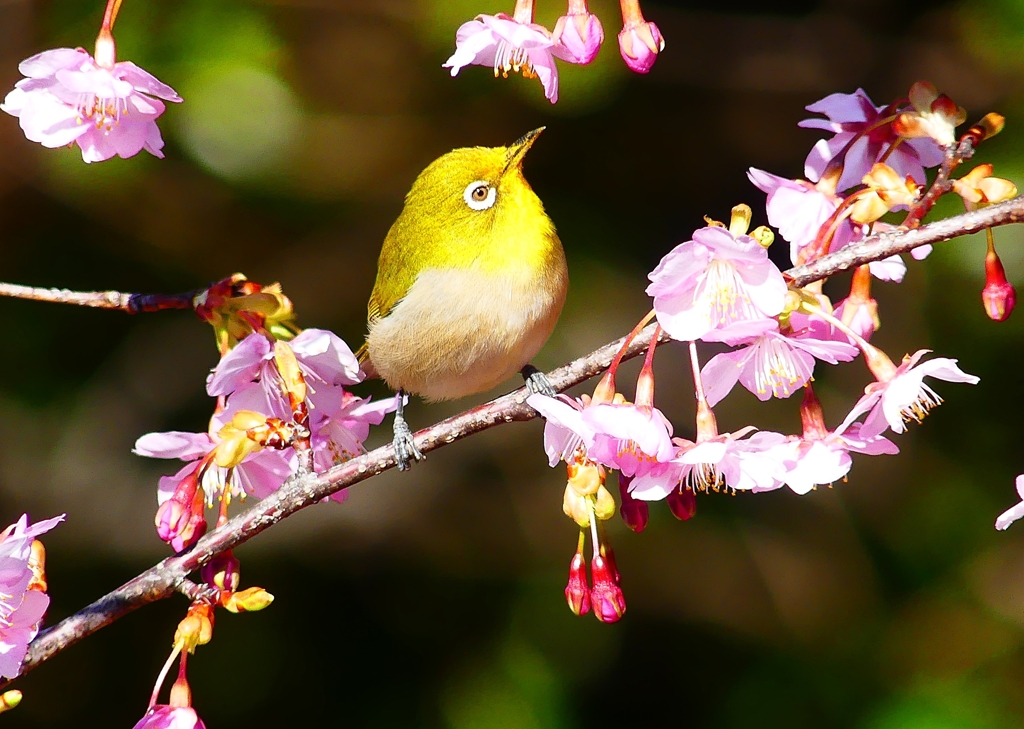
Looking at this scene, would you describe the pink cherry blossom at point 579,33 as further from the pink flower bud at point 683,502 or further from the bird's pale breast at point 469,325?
the bird's pale breast at point 469,325

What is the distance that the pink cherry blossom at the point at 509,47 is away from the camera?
1470 mm

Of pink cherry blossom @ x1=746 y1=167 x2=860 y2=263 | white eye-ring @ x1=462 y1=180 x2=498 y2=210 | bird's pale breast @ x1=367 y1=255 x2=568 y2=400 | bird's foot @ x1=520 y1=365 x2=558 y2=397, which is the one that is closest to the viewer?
pink cherry blossom @ x1=746 y1=167 x2=860 y2=263

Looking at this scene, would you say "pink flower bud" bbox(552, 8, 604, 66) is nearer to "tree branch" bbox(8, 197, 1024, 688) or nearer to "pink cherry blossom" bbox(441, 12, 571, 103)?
"pink cherry blossom" bbox(441, 12, 571, 103)

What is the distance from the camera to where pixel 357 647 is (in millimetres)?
3924

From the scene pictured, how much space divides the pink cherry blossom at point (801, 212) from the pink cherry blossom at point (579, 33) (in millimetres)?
309

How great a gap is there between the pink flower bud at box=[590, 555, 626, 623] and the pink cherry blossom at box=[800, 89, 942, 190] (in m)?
0.68

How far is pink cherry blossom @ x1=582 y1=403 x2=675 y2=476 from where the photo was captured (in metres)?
1.31

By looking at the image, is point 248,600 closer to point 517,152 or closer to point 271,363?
point 271,363

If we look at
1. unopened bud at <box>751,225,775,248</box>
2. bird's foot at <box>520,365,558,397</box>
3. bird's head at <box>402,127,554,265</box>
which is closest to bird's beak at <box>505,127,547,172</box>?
bird's head at <box>402,127,554,265</box>

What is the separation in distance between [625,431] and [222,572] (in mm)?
639

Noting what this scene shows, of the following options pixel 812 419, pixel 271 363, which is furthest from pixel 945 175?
pixel 271 363

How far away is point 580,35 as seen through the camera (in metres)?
1.46

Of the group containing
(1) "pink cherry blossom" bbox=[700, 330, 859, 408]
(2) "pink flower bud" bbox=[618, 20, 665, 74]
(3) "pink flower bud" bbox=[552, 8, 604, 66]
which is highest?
(3) "pink flower bud" bbox=[552, 8, 604, 66]

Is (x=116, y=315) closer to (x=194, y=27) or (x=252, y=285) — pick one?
(x=194, y=27)
